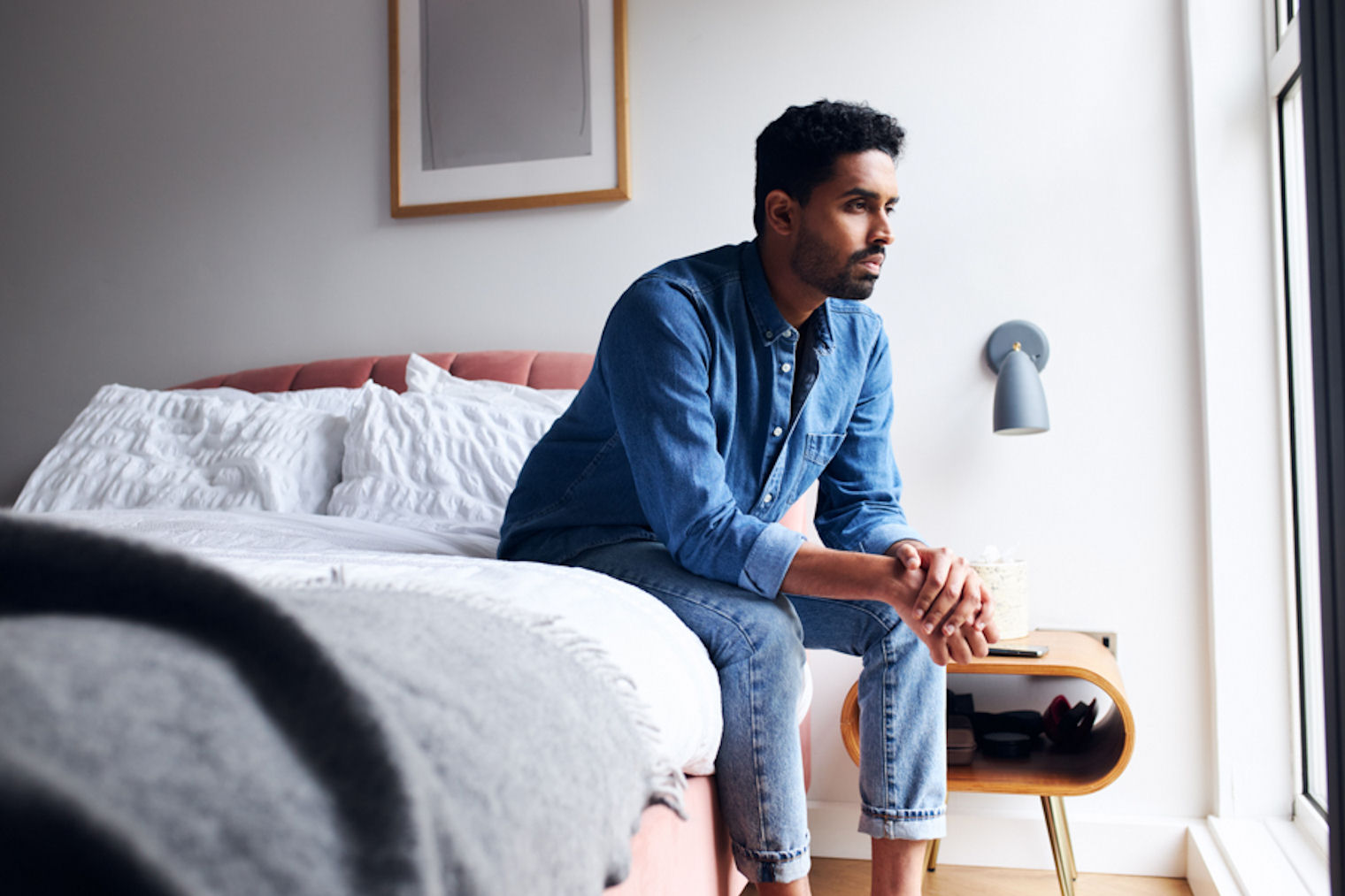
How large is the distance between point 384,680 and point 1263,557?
6.75 feet

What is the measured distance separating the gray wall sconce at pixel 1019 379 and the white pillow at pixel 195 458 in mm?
1470

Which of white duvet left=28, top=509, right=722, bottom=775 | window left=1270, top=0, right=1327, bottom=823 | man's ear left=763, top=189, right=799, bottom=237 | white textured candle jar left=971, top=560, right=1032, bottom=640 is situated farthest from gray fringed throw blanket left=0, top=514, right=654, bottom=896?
window left=1270, top=0, right=1327, bottom=823

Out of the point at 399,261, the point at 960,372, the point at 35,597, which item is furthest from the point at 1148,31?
the point at 35,597

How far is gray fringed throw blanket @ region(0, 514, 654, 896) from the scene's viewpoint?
A: 11.7 inches

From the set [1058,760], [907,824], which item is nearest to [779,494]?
[907,824]

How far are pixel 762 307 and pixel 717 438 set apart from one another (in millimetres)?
219

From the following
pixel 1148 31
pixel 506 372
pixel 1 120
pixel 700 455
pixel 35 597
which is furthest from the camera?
pixel 1 120

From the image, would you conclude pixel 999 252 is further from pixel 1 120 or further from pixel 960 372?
pixel 1 120

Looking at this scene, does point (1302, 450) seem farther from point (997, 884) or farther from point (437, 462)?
point (437, 462)

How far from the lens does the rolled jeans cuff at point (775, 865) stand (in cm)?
112

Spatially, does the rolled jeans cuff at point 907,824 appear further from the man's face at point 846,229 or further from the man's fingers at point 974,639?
the man's face at point 846,229

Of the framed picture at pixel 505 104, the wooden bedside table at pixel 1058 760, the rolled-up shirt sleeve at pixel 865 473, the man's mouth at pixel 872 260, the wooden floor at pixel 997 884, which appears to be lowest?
the wooden floor at pixel 997 884

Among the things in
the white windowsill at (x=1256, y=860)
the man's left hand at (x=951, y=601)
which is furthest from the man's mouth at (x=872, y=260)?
the white windowsill at (x=1256, y=860)

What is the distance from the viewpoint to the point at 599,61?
251 centimetres
